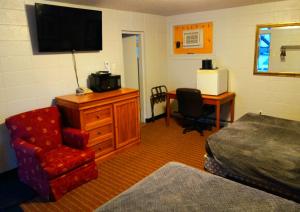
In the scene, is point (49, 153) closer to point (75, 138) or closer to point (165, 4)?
point (75, 138)

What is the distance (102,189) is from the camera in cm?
281

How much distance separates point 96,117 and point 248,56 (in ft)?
9.40

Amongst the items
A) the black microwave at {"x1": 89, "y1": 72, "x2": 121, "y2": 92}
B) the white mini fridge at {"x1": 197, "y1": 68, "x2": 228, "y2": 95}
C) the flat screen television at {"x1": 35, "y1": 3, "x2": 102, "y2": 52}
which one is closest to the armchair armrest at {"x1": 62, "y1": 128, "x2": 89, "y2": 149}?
the black microwave at {"x1": 89, "y1": 72, "x2": 121, "y2": 92}

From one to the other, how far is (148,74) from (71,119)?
224 centimetres

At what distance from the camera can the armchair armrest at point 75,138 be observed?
2.97 m

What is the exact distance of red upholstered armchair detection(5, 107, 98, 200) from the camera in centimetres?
258

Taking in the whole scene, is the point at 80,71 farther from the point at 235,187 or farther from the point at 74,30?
the point at 235,187

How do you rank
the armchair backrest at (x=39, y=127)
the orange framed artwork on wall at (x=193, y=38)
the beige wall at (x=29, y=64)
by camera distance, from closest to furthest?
the armchair backrest at (x=39, y=127)
the beige wall at (x=29, y=64)
the orange framed artwork on wall at (x=193, y=38)

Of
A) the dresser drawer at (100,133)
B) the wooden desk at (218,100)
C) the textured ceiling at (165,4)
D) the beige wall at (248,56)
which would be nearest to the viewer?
the dresser drawer at (100,133)

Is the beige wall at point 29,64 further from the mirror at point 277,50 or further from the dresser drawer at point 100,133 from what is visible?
the mirror at point 277,50

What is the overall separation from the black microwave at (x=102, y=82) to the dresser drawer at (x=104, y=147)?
81 centimetres

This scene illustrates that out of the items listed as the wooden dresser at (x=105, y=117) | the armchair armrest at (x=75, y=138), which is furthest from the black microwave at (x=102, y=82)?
the armchair armrest at (x=75, y=138)

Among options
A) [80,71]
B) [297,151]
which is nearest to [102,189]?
[80,71]

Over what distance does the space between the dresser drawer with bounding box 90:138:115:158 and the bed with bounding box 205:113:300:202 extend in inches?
58.4
